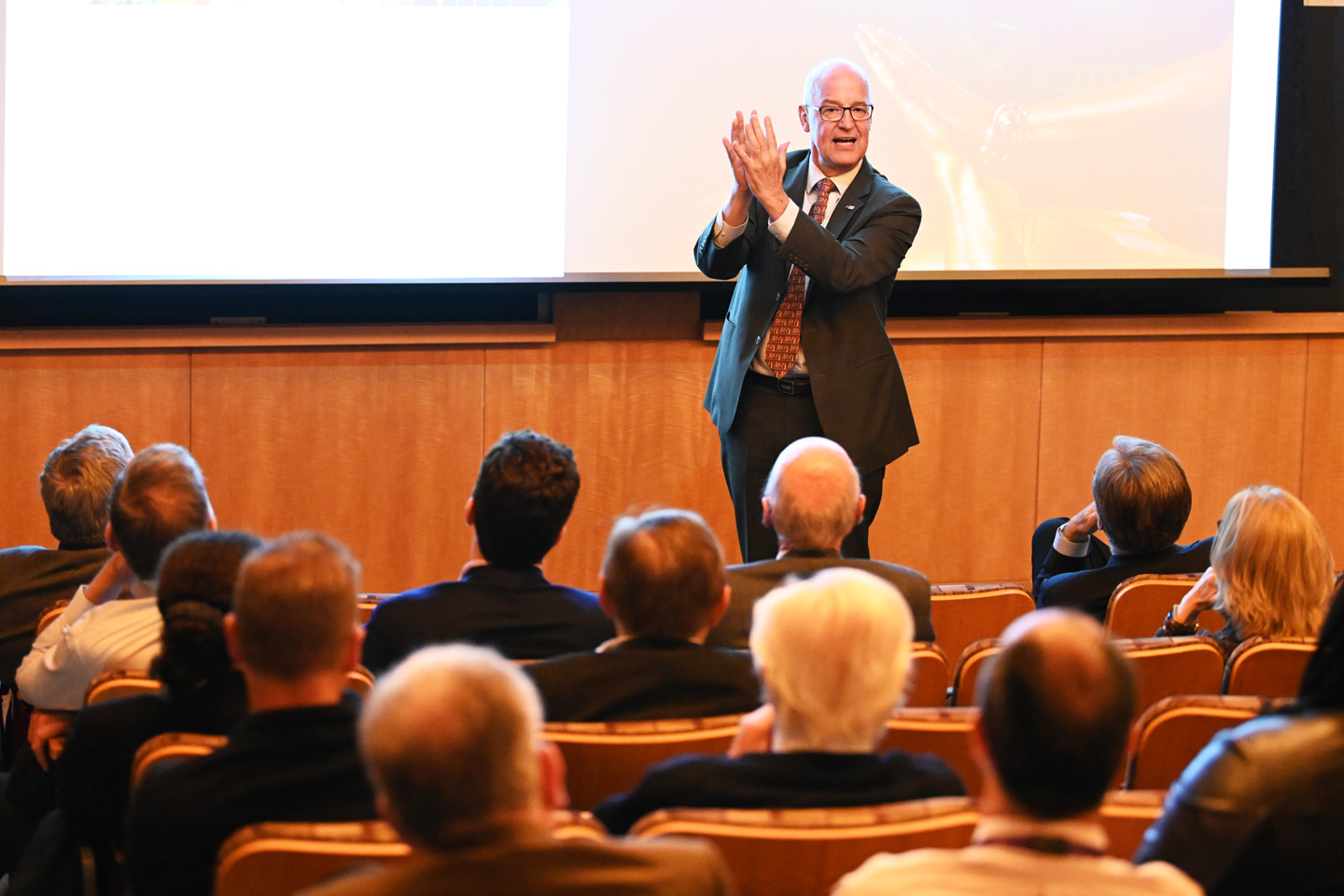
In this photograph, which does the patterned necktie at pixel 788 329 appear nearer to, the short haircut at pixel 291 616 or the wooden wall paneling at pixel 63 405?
the short haircut at pixel 291 616

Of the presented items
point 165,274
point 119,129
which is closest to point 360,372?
point 165,274

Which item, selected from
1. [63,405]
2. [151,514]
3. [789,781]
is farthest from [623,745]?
[63,405]

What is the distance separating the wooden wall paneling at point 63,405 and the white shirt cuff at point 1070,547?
303cm

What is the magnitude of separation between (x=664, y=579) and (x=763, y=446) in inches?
66.8

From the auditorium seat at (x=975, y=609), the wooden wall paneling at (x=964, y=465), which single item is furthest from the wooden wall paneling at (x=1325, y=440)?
the auditorium seat at (x=975, y=609)

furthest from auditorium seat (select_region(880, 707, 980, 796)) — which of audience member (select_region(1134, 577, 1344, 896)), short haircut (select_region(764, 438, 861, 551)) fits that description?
short haircut (select_region(764, 438, 861, 551))

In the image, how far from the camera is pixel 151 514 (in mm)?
2242

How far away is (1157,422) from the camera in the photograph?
204 inches

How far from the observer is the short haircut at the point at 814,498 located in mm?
2479

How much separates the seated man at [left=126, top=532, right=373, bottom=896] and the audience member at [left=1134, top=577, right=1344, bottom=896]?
0.88 metres

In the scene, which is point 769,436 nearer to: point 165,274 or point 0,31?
point 165,274

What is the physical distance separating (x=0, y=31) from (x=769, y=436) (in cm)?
293

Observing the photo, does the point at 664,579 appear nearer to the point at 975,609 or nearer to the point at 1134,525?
the point at 975,609

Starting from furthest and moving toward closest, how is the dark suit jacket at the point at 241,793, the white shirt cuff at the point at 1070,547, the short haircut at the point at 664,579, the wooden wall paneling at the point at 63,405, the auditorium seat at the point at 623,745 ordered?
the wooden wall paneling at the point at 63,405 → the white shirt cuff at the point at 1070,547 → the short haircut at the point at 664,579 → the auditorium seat at the point at 623,745 → the dark suit jacket at the point at 241,793
